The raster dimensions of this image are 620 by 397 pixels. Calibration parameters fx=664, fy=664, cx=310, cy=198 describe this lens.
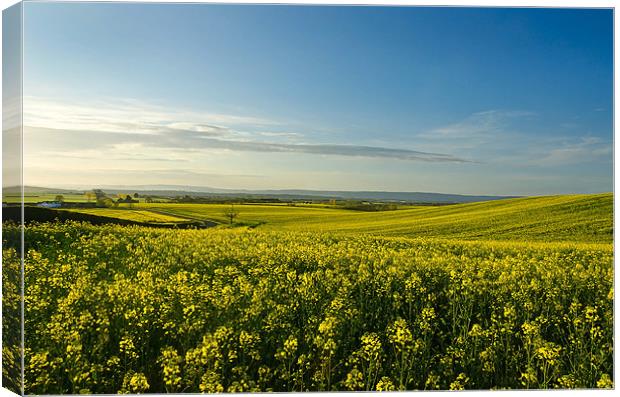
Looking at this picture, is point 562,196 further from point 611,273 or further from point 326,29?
point 326,29

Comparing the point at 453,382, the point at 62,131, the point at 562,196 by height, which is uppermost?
the point at 62,131

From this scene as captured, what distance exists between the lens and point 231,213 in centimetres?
513

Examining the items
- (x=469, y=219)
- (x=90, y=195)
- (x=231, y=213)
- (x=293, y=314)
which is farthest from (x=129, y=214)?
(x=469, y=219)

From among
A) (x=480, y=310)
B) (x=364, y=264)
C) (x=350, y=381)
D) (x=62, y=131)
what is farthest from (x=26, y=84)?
(x=480, y=310)

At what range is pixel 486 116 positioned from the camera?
16.8 ft

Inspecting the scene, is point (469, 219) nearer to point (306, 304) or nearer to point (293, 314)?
point (306, 304)

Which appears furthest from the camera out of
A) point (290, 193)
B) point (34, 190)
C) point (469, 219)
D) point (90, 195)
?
point (469, 219)

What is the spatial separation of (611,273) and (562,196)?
0.72 metres

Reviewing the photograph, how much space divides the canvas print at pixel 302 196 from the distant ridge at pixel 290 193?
0.02 m

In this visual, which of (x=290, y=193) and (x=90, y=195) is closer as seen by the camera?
(x=90, y=195)

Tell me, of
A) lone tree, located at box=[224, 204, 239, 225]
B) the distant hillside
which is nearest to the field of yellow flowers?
lone tree, located at box=[224, 204, 239, 225]

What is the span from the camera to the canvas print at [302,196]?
15.6 feet

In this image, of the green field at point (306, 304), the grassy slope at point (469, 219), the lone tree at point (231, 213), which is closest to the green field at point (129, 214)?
the green field at point (306, 304)

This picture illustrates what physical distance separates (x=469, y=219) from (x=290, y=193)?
148 cm
